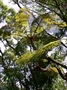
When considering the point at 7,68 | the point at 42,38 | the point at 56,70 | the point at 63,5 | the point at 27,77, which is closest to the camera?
the point at 56,70

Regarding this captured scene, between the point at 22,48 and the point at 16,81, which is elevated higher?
the point at 22,48

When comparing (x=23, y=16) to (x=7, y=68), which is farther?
(x=7, y=68)

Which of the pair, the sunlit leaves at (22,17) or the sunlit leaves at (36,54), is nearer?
the sunlit leaves at (36,54)

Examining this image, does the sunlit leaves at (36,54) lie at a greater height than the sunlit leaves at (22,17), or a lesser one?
lesser

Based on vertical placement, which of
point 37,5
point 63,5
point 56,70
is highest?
point 37,5

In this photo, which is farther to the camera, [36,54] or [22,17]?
[22,17]

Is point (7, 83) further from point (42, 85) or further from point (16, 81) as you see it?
point (42, 85)

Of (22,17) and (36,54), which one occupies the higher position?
(22,17)

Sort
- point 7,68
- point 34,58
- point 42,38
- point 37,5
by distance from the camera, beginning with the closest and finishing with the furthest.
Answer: point 34,58, point 42,38, point 37,5, point 7,68

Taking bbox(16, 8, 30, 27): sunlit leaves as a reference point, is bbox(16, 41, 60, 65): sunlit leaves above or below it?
below

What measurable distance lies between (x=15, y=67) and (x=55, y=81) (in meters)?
2.66

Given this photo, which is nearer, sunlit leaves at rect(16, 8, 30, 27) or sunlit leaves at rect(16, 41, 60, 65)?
sunlit leaves at rect(16, 41, 60, 65)

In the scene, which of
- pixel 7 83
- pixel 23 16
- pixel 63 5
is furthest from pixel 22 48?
pixel 23 16

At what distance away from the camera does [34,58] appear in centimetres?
746
